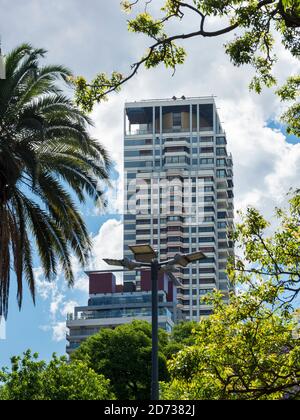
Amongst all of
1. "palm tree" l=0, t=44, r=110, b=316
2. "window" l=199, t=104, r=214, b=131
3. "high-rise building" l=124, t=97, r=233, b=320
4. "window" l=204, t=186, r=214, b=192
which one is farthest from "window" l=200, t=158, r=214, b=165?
"palm tree" l=0, t=44, r=110, b=316

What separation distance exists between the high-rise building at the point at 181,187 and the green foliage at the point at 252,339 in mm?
144586

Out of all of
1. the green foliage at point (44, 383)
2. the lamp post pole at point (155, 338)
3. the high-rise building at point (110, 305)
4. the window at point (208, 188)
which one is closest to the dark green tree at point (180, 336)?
the green foliage at point (44, 383)

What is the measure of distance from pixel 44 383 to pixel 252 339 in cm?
1855

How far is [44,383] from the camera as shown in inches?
1264

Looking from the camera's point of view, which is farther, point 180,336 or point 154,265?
point 180,336

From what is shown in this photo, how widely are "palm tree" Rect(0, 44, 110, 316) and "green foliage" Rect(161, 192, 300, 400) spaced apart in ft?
26.9

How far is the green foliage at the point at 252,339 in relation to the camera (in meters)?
14.5

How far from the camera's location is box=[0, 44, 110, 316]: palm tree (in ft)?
75.2

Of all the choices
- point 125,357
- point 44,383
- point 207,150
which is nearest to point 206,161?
point 207,150

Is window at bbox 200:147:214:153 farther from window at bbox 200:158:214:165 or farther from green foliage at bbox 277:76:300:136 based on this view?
green foliage at bbox 277:76:300:136

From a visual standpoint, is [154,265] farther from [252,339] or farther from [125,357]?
[125,357]

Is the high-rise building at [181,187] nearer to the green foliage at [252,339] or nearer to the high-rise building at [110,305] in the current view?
the high-rise building at [110,305]

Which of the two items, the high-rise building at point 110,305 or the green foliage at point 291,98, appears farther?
the high-rise building at point 110,305
